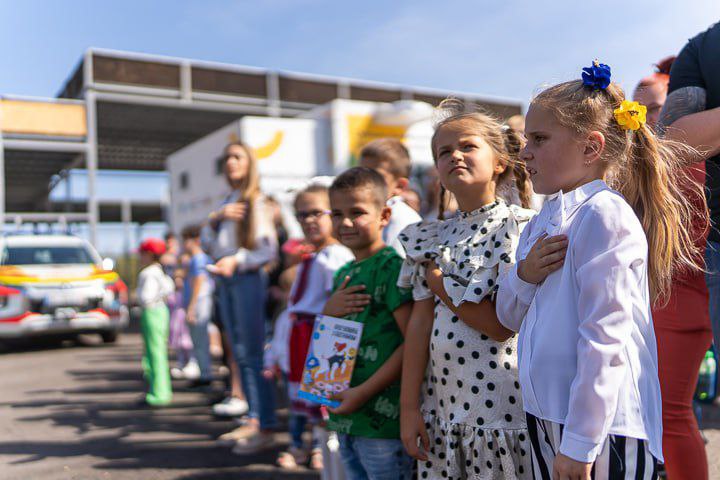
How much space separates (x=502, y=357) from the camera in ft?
6.11

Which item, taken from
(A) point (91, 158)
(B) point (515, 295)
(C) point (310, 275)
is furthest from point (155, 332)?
(A) point (91, 158)

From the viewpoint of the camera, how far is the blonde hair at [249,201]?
13.1 feet

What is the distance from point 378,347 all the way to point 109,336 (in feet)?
30.9

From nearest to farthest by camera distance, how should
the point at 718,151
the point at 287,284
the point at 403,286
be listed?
the point at 718,151 → the point at 403,286 → the point at 287,284

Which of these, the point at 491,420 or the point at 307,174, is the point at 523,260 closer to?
the point at 491,420

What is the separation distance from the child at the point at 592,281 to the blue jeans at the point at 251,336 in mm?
2554

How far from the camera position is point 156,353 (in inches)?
219

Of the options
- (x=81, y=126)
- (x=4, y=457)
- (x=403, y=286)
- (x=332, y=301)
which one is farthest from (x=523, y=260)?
(x=81, y=126)

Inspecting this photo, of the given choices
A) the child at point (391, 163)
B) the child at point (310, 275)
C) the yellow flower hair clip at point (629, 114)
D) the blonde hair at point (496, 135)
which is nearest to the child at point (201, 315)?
the child at point (310, 275)

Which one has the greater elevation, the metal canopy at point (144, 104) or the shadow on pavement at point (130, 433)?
the metal canopy at point (144, 104)

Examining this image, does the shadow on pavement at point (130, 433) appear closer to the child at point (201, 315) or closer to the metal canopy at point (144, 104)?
the child at point (201, 315)

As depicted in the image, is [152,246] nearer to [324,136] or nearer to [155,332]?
[155,332]

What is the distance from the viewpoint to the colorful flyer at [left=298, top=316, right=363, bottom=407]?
87.5 inches

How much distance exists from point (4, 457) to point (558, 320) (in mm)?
3969
